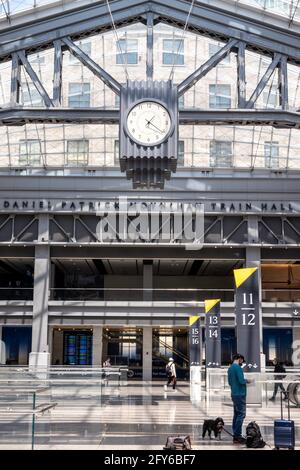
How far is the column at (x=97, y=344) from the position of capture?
46.6 metres

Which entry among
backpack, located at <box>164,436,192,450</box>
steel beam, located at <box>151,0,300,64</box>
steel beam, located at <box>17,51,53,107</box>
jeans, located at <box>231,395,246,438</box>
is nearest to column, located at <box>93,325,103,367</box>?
steel beam, located at <box>151,0,300,64</box>

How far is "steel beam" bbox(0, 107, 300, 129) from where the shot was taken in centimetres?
1895

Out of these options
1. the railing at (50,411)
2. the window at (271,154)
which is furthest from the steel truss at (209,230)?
the railing at (50,411)

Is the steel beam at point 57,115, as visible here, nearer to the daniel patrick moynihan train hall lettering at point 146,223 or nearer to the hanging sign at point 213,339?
the daniel patrick moynihan train hall lettering at point 146,223

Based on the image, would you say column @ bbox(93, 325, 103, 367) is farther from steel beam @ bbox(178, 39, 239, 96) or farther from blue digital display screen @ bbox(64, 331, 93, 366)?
steel beam @ bbox(178, 39, 239, 96)

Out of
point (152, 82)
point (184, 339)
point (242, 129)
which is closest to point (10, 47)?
point (152, 82)

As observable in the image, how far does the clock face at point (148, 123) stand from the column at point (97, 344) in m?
31.4

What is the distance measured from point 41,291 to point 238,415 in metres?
29.7

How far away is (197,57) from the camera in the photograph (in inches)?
1678

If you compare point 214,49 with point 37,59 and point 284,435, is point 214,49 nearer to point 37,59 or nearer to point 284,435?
point 37,59

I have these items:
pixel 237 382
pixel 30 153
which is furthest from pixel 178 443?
pixel 30 153

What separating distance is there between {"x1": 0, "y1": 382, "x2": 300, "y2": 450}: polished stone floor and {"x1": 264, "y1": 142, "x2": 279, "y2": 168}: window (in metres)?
22.6
